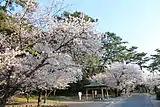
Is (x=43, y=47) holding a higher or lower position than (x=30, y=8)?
lower

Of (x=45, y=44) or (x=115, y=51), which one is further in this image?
(x=115, y=51)

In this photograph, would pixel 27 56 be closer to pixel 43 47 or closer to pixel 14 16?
pixel 43 47

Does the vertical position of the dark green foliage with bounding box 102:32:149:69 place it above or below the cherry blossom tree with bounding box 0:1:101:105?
above

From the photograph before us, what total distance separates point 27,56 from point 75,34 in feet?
8.47

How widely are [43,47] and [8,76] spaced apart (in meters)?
1.95

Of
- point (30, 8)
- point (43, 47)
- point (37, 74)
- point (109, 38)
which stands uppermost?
point (109, 38)

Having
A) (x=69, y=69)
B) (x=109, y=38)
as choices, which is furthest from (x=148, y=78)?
(x=69, y=69)

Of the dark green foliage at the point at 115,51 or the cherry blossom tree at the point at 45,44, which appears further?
the dark green foliage at the point at 115,51

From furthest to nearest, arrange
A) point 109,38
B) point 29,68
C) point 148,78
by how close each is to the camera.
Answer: point 148,78 → point 109,38 → point 29,68

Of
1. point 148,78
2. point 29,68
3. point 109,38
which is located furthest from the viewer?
point 148,78

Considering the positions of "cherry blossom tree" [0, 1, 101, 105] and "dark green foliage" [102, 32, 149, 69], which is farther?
"dark green foliage" [102, 32, 149, 69]

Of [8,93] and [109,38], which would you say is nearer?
[8,93]

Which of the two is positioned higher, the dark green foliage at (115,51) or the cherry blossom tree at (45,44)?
the dark green foliage at (115,51)

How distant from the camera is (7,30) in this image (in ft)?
42.1
